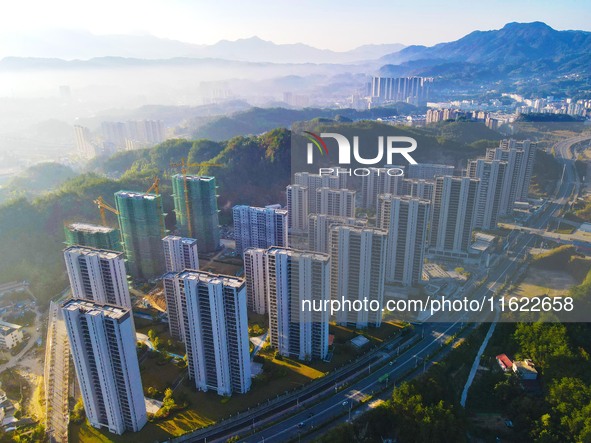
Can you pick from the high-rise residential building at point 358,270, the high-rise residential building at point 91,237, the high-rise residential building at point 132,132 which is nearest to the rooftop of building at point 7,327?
the high-rise residential building at point 91,237

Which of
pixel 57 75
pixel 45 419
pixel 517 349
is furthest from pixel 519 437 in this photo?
pixel 57 75

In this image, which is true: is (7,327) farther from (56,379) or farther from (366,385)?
(366,385)

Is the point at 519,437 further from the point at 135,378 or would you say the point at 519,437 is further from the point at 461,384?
the point at 135,378

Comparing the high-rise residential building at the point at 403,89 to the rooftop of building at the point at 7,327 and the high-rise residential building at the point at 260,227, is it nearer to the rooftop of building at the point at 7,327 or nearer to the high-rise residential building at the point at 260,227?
the high-rise residential building at the point at 260,227

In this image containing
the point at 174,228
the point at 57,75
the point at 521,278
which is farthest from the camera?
the point at 57,75

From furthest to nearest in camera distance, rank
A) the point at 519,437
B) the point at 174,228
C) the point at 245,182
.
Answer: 1. the point at 245,182
2. the point at 174,228
3. the point at 519,437

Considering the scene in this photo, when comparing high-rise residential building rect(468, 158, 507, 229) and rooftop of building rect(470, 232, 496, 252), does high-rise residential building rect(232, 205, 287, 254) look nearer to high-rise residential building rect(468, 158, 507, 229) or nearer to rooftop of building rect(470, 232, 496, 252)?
rooftop of building rect(470, 232, 496, 252)

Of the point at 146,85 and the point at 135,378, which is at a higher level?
the point at 146,85
